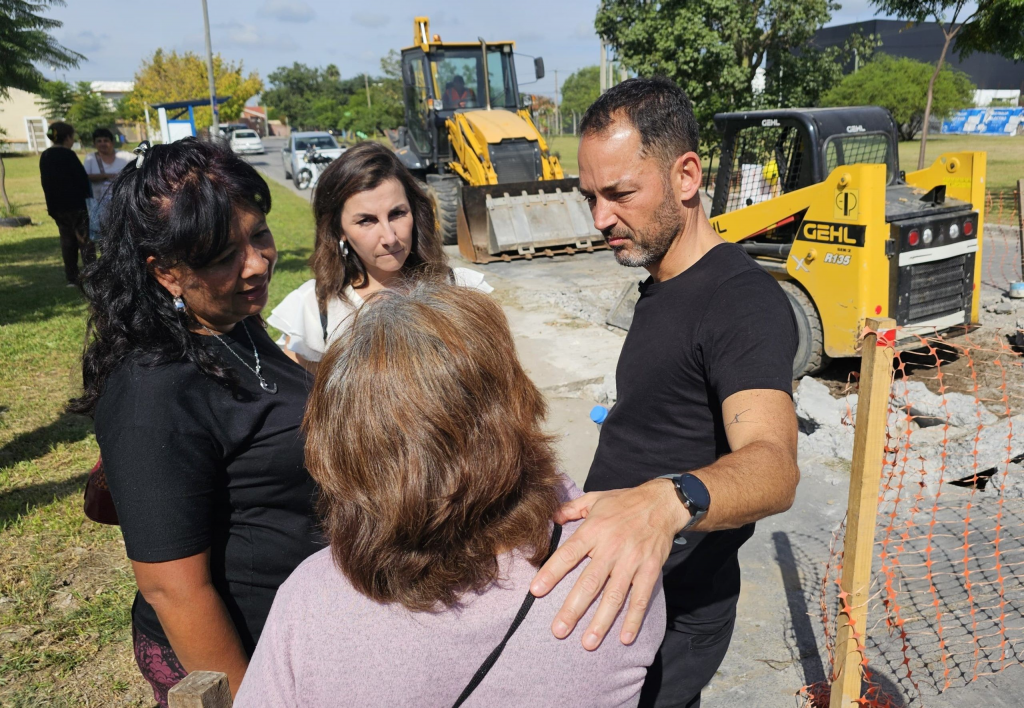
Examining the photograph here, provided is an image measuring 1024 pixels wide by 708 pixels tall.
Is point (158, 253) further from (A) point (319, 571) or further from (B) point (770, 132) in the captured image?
(B) point (770, 132)

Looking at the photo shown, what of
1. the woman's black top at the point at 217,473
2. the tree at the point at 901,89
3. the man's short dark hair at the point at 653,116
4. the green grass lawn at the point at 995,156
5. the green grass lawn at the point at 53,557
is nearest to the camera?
the woman's black top at the point at 217,473

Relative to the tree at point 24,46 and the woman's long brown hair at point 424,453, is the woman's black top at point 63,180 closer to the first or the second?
the tree at point 24,46

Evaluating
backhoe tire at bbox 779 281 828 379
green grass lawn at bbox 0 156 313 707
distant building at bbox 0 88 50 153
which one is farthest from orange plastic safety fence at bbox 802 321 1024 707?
distant building at bbox 0 88 50 153

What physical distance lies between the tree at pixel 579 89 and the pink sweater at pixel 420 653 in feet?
205

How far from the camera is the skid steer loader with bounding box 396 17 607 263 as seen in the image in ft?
35.9

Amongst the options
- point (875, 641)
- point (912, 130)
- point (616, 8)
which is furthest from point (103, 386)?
point (912, 130)

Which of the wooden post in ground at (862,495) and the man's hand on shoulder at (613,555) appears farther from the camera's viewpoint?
the wooden post in ground at (862,495)

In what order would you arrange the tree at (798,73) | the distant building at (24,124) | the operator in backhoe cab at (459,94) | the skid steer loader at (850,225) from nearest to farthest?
the skid steer loader at (850,225)
the operator in backhoe cab at (459,94)
the tree at (798,73)
the distant building at (24,124)

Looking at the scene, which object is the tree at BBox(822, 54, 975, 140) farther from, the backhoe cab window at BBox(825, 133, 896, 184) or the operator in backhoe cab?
the backhoe cab window at BBox(825, 133, 896, 184)

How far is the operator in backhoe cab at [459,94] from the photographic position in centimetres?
1317

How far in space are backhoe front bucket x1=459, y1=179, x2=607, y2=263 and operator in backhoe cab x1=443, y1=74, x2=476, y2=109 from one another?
2.95 metres

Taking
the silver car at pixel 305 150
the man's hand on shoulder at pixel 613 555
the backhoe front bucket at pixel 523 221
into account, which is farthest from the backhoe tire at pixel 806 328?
the silver car at pixel 305 150

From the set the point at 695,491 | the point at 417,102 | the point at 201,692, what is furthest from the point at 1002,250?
the point at 201,692

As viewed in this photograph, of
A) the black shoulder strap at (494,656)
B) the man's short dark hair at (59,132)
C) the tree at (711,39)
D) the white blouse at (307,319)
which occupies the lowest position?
the black shoulder strap at (494,656)
